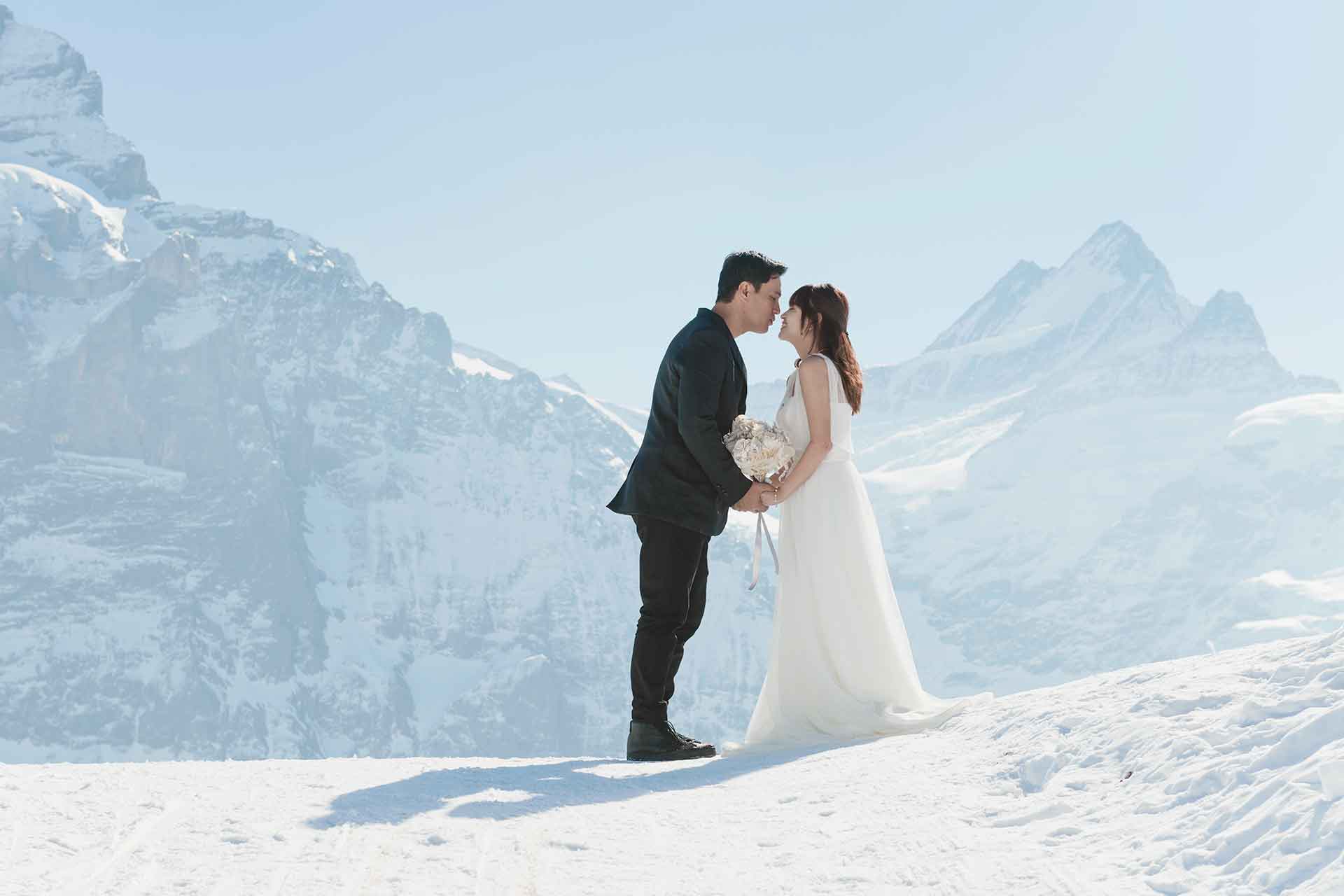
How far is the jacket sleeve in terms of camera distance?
7.54 m

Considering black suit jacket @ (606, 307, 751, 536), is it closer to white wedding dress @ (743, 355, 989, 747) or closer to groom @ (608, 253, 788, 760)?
groom @ (608, 253, 788, 760)

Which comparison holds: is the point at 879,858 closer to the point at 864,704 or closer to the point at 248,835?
the point at 248,835

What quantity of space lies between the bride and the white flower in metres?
0.27

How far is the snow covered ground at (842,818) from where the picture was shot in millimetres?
4215

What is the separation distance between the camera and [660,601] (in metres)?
7.72

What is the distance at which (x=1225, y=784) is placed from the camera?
446 centimetres

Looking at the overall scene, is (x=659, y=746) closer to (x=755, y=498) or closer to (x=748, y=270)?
(x=755, y=498)

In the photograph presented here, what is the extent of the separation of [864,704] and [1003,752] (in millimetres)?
2068

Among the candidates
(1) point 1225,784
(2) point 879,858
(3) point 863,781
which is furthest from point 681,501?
(1) point 1225,784

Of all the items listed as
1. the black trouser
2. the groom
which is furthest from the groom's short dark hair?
the black trouser

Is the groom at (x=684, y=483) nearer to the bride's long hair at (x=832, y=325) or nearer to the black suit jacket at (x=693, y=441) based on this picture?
the black suit jacket at (x=693, y=441)

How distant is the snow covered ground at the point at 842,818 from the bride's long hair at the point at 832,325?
2559 millimetres

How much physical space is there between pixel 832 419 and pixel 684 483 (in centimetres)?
110

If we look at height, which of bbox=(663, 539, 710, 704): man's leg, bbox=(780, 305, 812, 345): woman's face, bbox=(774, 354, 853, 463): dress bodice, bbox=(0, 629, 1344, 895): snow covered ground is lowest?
bbox=(0, 629, 1344, 895): snow covered ground
